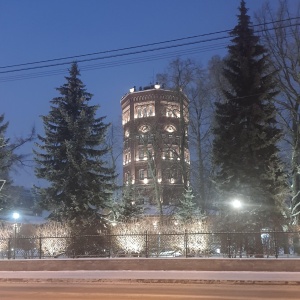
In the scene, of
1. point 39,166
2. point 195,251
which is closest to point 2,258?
point 39,166

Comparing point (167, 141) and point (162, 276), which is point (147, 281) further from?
point (167, 141)

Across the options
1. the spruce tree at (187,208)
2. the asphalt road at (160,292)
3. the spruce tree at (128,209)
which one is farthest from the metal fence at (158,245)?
the spruce tree at (187,208)

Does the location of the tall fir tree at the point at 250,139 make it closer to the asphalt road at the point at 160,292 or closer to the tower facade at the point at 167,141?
the asphalt road at the point at 160,292

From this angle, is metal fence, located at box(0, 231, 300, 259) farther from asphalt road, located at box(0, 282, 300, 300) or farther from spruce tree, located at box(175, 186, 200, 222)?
spruce tree, located at box(175, 186, 200, 222)

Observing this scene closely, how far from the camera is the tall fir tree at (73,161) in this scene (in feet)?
100.0

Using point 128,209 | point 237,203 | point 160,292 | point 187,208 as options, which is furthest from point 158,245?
point 187,208

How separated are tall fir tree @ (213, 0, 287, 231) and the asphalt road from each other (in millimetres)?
9179

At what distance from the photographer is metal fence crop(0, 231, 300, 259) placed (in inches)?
915

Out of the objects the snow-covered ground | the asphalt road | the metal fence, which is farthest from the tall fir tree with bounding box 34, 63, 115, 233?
the asphalt road

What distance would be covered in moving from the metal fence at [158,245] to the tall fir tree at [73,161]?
96.5 inches

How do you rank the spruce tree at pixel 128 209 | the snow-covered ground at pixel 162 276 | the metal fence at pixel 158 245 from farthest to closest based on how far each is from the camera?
the spruce tree at pixel 128 209
the metal fence at pixel 158 245
the snow-covered ground at pixel 162 276

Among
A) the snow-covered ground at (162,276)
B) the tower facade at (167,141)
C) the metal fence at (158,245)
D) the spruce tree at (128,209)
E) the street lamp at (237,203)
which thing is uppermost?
the tower facade at (167,141)

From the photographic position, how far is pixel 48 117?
32.3 meters

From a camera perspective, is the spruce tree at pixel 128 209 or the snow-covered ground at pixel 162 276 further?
the spruce tree at pixel 128 209
